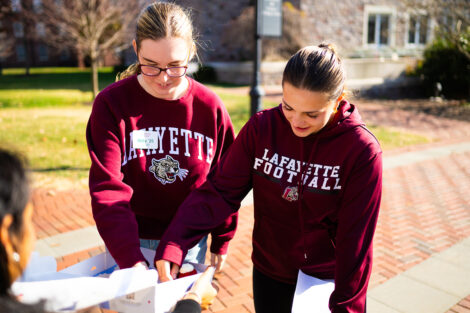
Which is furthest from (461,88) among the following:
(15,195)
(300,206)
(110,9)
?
(15,195)

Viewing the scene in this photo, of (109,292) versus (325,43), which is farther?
(325,43)

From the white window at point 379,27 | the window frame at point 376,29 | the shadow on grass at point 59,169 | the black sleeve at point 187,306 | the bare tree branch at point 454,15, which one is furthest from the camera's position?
the white window at point 379,27

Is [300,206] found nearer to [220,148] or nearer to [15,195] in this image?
[220,148]

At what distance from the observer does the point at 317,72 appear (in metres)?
1.63

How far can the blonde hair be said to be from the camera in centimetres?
185

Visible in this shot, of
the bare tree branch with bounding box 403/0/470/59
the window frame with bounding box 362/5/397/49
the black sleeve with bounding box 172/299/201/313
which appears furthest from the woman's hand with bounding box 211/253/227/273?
the window frame with bounding box 362/5/397/49

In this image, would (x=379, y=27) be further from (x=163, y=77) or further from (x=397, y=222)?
(x=163, y=77)

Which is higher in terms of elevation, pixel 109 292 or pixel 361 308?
pixel 109 292

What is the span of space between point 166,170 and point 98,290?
2.70 feet

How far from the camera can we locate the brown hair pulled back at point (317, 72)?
1625mm

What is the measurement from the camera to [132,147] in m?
1.98

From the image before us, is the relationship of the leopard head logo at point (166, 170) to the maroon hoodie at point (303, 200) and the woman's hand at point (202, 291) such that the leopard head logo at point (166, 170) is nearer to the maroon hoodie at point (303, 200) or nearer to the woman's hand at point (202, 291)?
the maroon hoodie at point (303, 200)

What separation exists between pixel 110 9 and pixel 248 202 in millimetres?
10144

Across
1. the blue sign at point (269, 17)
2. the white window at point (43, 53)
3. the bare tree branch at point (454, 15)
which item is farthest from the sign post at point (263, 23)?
the white window at point (43, 53)
